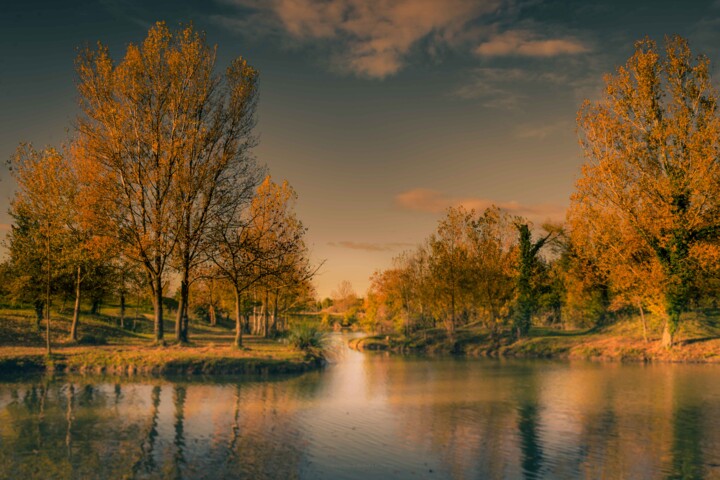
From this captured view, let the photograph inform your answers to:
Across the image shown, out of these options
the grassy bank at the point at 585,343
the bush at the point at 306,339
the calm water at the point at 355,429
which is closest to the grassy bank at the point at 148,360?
the bush at the point at 306,339

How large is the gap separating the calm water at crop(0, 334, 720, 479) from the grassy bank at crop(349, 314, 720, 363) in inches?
592

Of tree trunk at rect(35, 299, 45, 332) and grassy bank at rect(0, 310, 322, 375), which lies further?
tree trunk at rect(35, 299, 45, 332)

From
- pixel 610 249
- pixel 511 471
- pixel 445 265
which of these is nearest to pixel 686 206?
pixel 610 249

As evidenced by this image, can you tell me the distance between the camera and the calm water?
13742 millimetres

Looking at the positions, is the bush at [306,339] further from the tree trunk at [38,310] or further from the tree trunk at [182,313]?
the tree trunk at [38,310]

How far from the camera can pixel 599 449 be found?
1594 cm

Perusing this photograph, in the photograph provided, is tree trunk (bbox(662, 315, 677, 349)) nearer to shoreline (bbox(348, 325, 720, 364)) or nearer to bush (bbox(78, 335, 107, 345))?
shoreline (bbox(348, 325, 720, 364))

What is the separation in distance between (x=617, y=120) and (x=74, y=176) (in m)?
46.1

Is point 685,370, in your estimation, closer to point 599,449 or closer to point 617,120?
point 617,120

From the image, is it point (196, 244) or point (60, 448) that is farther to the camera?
point (196, 244)

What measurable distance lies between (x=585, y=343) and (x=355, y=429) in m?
42.2

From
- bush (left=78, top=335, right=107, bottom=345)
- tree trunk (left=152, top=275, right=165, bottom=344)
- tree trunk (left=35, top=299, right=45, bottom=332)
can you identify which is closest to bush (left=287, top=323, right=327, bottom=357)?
tree trunk (left=152, top=275, right=165, bottom=344)

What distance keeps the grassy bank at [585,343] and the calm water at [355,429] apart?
49.3ft

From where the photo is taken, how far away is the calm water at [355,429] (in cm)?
1374
